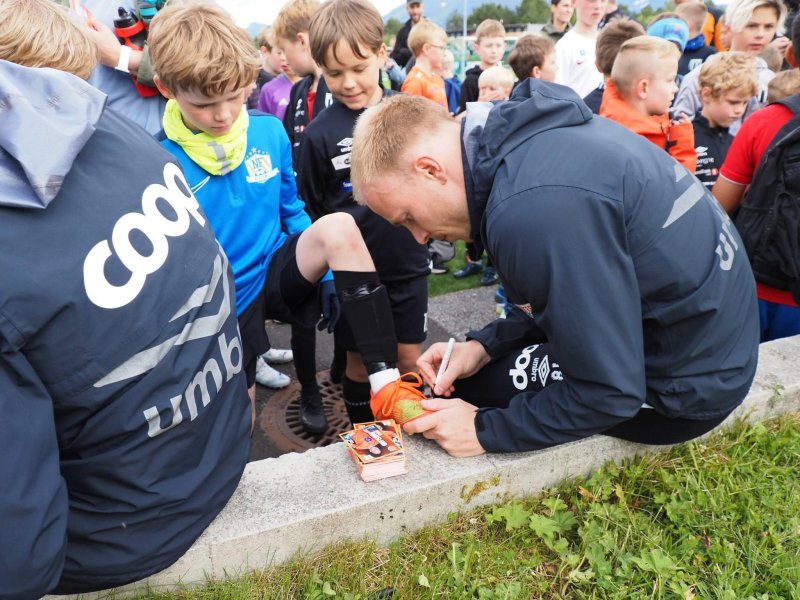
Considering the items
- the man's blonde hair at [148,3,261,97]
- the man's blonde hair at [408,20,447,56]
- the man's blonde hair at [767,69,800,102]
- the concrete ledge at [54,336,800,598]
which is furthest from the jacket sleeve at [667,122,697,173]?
the man's blonde hair at [408,20,447,56]

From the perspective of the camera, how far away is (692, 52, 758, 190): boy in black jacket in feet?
12.2

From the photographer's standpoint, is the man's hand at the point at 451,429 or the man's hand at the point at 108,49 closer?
the man's hand at the point at 451,429

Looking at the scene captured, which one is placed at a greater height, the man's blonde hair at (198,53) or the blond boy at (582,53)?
the man's blonde hair at (198,53)

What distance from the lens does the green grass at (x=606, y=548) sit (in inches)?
65.6

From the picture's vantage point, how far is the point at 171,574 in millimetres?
1603

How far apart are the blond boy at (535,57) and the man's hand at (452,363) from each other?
11.2ft

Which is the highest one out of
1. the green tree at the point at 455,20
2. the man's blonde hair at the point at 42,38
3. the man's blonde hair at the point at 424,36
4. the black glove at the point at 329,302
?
the man's blonde hair at the point at 42,38

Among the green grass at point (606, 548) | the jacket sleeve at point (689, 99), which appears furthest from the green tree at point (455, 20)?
the green grass at point (606, 548)

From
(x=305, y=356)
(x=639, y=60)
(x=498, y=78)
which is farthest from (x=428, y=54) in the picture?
(x=305, y=356)

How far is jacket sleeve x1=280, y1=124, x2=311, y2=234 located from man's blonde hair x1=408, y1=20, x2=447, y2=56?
3.83 metres

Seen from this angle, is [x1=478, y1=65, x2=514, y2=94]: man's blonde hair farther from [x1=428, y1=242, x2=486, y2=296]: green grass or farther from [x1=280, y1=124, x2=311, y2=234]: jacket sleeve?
[x1=280, y1=124, x2=311, y2=234]: jacket sleeve

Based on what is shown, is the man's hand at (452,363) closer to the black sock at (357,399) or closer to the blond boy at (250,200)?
the blond boy at (250,200)

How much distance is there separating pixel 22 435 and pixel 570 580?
4.58ft

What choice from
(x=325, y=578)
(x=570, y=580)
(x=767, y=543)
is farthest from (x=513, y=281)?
(x=767, y=543)
